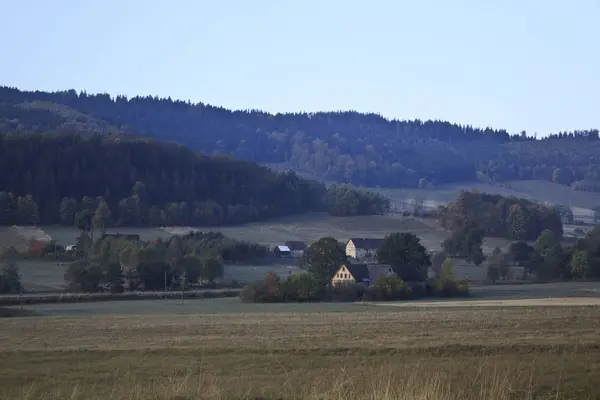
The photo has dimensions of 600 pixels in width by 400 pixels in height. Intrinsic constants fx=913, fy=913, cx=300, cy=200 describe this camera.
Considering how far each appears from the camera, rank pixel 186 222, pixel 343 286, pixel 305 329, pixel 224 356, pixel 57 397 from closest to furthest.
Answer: pixel 57 397 < pixel 224 356 < pixel 305 329 < pixel 343 286 < pixel 186 222

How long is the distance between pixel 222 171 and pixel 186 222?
2703cm

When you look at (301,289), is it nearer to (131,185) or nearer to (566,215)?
(131,185)

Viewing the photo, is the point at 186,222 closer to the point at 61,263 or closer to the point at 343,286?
the point at 61,263

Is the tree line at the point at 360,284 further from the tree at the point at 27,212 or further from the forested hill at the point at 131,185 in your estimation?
the tree at the point at 27,212

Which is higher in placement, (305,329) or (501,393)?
(501,393)

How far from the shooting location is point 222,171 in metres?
144

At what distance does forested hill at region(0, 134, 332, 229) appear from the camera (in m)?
114

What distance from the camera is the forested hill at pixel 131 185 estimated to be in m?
114

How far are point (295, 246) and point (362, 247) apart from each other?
8.21 m

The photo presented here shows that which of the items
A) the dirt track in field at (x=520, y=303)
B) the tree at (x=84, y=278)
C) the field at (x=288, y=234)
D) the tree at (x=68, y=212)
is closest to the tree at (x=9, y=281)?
the field at (x=288, y=234)

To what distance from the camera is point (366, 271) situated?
6875 cm

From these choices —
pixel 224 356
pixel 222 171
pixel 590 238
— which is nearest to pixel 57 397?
pixel 224 356

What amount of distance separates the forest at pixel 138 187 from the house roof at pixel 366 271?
44.8m

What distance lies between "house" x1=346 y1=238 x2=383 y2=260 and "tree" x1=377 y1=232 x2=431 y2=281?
16984 millimetres
